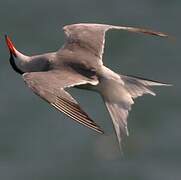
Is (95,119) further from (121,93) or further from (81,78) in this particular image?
(81,78)

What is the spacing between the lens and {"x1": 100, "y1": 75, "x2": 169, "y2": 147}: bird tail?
7395 millimetres

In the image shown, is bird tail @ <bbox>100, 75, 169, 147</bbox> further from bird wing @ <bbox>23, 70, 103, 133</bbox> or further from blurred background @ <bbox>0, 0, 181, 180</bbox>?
blurred background @ <bbox>0, 0, 181, 180</bbox>

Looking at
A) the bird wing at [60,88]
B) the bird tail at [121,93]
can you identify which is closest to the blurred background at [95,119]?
the bird tail at [121,93]

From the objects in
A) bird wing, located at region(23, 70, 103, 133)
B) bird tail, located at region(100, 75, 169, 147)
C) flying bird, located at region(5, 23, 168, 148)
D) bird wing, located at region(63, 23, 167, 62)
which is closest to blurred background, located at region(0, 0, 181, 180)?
bird wing, located at region(63, 23, 167, 62)

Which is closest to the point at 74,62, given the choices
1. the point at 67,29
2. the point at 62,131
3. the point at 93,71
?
the point at 93,71

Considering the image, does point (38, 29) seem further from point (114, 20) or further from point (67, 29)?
point (67, 29)

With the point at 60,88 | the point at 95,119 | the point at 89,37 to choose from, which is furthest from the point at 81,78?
the point at 95,119

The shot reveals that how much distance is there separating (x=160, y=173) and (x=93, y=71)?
423cm

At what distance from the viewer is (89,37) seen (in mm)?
8148

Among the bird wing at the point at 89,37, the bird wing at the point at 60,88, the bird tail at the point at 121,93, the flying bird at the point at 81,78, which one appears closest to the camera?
the bird wing at the point at 60,88

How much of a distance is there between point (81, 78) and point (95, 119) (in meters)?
4.31

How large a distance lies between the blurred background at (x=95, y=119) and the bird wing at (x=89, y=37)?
10.9ft

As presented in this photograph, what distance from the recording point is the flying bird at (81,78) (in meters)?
7.03

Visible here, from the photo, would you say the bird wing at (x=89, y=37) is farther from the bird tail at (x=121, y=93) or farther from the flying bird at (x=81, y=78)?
the bird tail at (x=121, y=93)
